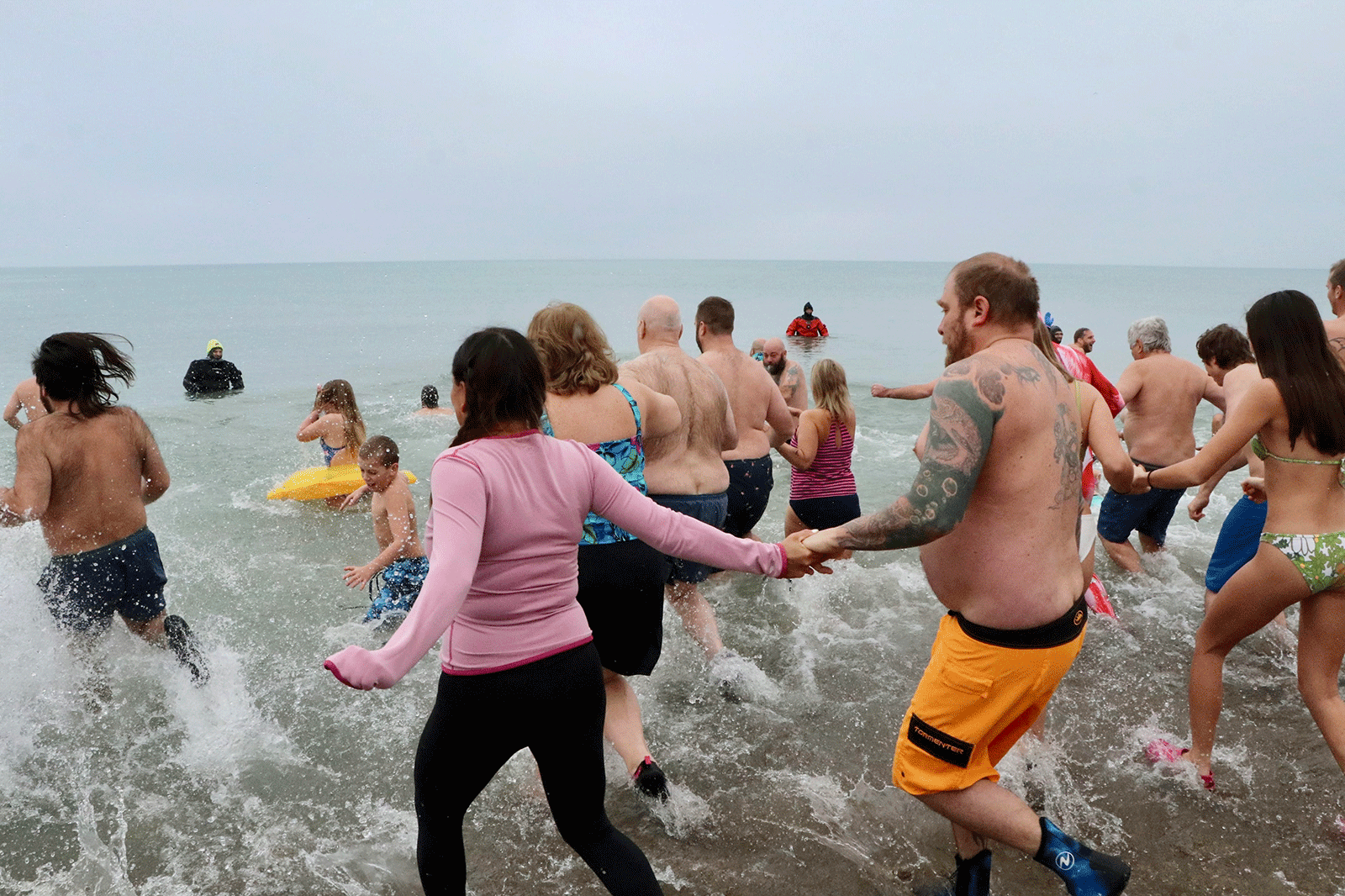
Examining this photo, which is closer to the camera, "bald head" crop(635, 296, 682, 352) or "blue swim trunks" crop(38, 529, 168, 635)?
"blue swim trunks" crop(38, 529, 168, 635)

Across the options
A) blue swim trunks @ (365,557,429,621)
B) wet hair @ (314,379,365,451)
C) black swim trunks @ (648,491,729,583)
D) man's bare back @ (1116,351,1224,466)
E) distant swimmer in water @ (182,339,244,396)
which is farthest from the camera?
distant swimmer in water @ (182,339,244,396)

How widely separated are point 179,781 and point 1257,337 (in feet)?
16.9

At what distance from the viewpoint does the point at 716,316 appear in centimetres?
549

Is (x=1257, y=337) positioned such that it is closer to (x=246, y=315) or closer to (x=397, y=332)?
(x=397, y=332)

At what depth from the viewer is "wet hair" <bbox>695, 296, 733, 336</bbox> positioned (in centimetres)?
548

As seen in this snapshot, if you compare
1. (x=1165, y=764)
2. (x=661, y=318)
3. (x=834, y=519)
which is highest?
(x=661, y=318)

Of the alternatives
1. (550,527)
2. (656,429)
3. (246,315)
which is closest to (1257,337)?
(656,429)

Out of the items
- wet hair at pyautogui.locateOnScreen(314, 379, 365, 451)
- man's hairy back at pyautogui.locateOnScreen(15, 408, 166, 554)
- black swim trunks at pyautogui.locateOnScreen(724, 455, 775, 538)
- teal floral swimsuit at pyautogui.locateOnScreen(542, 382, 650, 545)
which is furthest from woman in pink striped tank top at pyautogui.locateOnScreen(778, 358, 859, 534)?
wet hair at pyautogui.locateOnScreen(314, 379, 365, 451)

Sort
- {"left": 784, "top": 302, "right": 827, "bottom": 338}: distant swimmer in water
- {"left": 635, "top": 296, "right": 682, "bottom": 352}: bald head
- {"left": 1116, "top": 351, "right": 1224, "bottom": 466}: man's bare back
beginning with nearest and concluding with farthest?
{"left": 635, "top": 296, "right": 682, "bottom": 352}: bald head
{"left": 1116, "top": 351, "right": 1224, "bottom": 466}: man's bare back
{"left": 784, "top": 302, "right": 827, "bottom": 338}: distant swimmer in water

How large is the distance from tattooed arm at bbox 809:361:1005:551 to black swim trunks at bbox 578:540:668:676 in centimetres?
116

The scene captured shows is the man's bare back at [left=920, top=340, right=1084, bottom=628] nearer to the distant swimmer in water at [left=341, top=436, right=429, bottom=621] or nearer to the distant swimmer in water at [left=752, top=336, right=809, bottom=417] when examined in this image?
the distant swimmer in water at [left=341, top=436, right=429, bottom=621]

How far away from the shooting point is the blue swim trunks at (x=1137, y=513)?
21.1 ft

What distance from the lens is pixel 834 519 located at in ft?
20.6

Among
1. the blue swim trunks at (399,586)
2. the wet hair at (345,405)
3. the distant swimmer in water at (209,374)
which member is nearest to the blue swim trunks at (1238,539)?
the blue swim trunks at (399,586)
